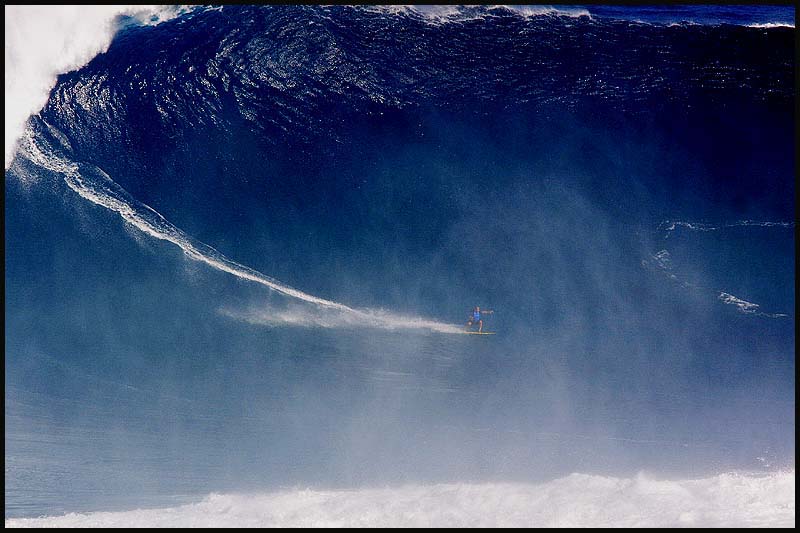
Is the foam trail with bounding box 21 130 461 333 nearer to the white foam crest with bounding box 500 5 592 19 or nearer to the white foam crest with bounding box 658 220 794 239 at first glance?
the white foam crest with bounding box 658 220 794 239

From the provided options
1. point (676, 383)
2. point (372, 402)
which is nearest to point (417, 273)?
point (372, 402)

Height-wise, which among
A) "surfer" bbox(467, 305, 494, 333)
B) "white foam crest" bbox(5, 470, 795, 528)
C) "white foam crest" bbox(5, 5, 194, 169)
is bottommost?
"white foam crest" bbox(5, 470, 795, 528)

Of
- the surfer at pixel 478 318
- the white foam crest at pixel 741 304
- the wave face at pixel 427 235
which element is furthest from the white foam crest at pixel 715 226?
the surfer at pixel 478 318

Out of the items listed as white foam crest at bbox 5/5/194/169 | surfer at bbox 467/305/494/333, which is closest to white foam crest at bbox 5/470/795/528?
surfer at bbox 467/305/494/333

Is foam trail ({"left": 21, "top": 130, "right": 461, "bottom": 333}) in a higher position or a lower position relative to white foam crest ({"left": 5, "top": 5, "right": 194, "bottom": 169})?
lower

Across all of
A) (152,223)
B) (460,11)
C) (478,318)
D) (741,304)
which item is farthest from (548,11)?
(152,223)

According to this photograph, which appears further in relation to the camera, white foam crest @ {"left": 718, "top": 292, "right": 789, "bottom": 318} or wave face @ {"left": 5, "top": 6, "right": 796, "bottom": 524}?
white foam crest @ {"left": 718, "top": 292, "right": 789, "bottom": 318}

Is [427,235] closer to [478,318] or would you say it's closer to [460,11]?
[478,318]
